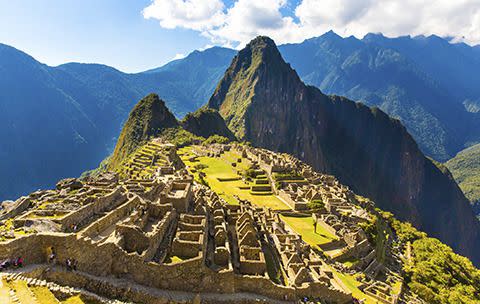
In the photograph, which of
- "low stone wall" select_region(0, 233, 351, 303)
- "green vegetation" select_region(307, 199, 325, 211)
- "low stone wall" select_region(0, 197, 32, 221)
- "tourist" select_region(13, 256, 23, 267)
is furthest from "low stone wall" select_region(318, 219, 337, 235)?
"tourist" select_region(13, 256, 23, 267)

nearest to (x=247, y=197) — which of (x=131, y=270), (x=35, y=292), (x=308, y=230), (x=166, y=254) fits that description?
(x=308, y=230)

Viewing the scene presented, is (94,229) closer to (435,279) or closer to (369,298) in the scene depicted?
(369,298)

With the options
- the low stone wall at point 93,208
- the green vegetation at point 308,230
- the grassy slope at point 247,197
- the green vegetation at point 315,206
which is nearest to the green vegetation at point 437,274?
the green vegetation at point 308,230

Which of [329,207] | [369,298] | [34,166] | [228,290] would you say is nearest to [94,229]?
[228,290]

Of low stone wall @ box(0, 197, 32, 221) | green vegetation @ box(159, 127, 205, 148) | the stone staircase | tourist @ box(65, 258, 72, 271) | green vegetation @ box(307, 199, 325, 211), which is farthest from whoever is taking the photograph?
green vegetation @ box(159, 127, 205, 148)

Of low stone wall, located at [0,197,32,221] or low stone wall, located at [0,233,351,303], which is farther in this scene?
low stone wall, located at [0,197,32,221]

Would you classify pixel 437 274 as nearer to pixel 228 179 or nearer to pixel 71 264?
pixel 228 179

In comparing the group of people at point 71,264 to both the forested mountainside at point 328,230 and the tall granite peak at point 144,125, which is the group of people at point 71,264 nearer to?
the forested mountainside at point 328,230

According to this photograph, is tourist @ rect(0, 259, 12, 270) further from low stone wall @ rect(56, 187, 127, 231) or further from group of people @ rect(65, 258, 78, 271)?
low stone wall @ rect(56, 187, 127, 231)
